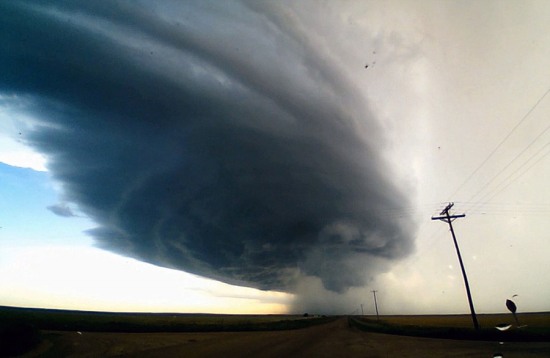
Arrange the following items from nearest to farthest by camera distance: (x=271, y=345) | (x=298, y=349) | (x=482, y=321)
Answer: (x=298, y=349), (x=271, y=345), (x=482, y=321)

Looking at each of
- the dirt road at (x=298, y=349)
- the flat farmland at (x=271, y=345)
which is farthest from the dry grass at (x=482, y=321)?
the dirt road at (x=298, y=349)

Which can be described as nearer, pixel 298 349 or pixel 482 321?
pixel 298 349

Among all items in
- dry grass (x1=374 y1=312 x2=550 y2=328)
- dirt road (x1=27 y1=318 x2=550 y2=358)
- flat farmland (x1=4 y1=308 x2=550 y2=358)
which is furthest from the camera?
dry grass (x1=374 y1=312 x2=550 y2=328)

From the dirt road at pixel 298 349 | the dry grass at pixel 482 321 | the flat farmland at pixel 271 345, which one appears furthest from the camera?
the dry grass at pixel 482 321

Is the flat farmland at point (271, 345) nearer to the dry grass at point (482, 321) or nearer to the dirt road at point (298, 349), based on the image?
the dirt road at point (298, 349)

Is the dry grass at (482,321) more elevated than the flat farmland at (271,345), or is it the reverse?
the flat farmland at (271,345)

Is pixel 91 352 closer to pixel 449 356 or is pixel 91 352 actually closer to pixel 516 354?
pixel 449 356

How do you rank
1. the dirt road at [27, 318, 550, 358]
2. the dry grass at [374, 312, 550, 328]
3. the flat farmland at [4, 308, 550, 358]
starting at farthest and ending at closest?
the dry grass at [374, 312, 550, 328]
the flat farmland at [4, 308, 550, 358]
the dirt road at [27, 318, 550, 358]

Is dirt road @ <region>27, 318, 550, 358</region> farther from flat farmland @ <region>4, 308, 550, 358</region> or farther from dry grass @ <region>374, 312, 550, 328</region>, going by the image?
dry grass @ <region>374, 312, 550, 328</region>

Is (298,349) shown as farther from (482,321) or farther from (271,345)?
(482,321)

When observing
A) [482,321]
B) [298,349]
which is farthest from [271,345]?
[482,321]

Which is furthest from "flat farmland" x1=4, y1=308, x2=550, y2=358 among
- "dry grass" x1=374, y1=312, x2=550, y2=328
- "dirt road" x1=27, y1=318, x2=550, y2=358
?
"dry grass" x1=374, y1=312, x2=550, y2=328

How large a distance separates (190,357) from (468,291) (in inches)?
1182

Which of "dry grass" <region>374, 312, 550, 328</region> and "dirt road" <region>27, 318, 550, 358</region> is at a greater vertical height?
"dirt road" <region>27, 318, 550, 358</region>
